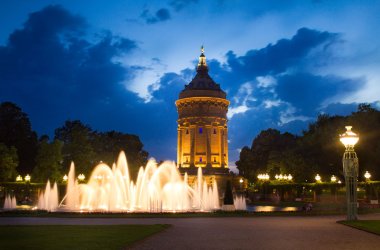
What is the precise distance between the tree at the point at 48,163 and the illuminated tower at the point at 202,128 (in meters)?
38.2

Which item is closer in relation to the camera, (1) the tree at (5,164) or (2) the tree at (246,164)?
(1) the tree at (5,164)

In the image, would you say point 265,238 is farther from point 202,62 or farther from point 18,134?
point 202,62

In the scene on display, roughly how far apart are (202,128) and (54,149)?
42553 mm

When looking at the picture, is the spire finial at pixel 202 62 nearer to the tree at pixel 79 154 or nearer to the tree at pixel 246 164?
the tree at pixel 246 164

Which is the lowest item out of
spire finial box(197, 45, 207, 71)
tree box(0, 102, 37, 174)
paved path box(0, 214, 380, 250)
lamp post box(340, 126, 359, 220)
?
paved path box(0, 214, 380, 250)

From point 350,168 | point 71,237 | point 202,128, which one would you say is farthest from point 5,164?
point 202,128

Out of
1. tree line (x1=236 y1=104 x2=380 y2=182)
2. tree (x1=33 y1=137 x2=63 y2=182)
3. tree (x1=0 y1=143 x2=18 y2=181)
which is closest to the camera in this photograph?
tree line (x1=236 y1=104 x2=380 y2=182)

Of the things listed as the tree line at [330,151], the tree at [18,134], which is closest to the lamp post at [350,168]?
the tree line at [330,151]

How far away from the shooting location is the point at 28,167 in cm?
7594

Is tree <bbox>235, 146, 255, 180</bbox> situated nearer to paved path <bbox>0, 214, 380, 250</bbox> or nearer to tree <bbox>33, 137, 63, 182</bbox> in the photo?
tree <bbox>33, 137, 63, 182</bbox>

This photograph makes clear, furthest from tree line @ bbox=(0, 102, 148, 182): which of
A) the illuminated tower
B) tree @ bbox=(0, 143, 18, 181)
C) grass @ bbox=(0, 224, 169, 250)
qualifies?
grass @ bbox=(0, 224, 169, 250)

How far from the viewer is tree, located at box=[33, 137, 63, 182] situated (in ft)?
206

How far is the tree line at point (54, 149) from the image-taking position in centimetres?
6291

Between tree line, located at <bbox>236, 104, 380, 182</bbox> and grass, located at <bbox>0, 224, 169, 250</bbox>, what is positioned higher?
tree line, located at <bbox>236, 104, 380, 182</bbox>
